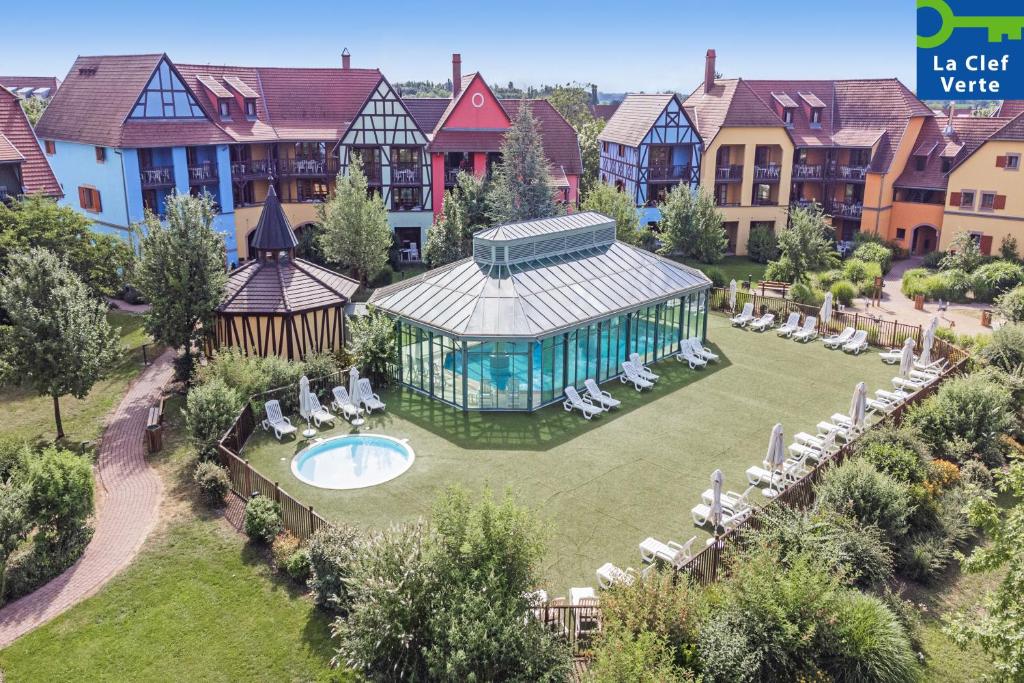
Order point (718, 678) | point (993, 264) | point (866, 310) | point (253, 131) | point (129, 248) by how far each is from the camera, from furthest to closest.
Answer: point (253, 131) < point (993, 264) < point (866, 310) < point (129, 248) < point (718, 678)

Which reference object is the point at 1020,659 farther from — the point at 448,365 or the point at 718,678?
the point at 448,365

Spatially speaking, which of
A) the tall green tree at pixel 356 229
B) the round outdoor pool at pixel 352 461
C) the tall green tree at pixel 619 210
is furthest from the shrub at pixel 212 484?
the tall green tree at pixel 619 210

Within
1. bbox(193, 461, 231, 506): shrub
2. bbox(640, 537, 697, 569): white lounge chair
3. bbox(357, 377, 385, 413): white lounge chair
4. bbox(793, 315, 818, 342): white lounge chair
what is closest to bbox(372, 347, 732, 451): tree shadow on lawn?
bbox(357, 377, 385, 413): white lounge chair

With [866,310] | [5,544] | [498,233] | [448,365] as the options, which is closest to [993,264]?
[866,310]

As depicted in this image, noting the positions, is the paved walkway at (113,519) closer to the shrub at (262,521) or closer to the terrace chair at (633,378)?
the shrub at (262,521)

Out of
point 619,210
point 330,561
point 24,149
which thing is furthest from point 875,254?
point 24,149

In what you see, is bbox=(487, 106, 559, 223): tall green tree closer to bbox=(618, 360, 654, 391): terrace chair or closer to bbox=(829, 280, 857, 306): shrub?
bbox=(829, 280, 857, 306): shrub
